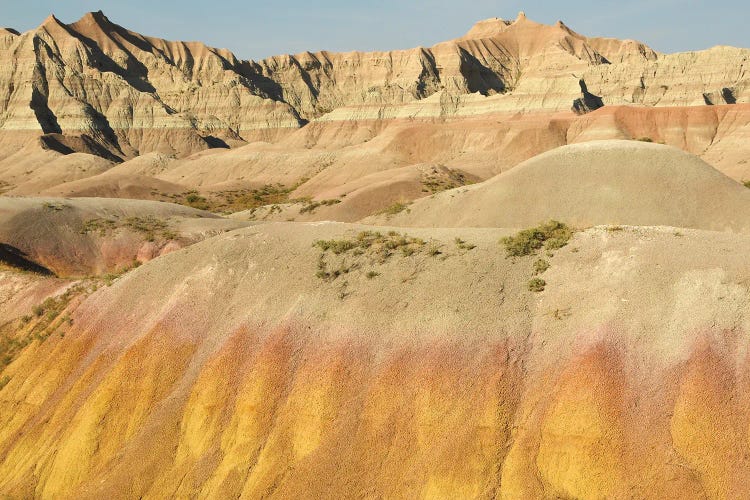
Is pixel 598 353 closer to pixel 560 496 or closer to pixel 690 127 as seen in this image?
pixel 560 496

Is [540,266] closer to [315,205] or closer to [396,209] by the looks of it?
[396,209]

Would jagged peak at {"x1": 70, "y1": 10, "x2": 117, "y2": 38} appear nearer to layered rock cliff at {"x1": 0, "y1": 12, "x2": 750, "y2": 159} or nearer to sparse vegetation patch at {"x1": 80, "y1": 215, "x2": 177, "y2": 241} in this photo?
layered rock cliff at {"x1": 0, "y1": 12, "x2": 750, "y2": 159}

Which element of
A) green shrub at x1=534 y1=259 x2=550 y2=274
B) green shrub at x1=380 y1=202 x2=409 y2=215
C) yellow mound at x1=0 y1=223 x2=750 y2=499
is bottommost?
green shrub at x1=380 y1=202 x2=409 y2=215

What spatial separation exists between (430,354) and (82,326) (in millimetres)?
13879

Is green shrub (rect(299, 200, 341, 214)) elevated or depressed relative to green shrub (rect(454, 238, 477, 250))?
depressed

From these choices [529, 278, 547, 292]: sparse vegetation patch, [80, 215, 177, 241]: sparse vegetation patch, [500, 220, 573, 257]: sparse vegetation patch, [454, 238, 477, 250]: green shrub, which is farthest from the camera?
[80, 215, 177, 241]: sparse vegetation patch

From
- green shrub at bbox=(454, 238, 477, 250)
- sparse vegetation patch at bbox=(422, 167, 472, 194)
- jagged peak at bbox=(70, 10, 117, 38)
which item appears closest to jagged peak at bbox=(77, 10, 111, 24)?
jagged peak at bbox=(70, 10, 117, 38)

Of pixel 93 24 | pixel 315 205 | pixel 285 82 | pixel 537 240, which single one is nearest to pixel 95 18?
pixel 93 24

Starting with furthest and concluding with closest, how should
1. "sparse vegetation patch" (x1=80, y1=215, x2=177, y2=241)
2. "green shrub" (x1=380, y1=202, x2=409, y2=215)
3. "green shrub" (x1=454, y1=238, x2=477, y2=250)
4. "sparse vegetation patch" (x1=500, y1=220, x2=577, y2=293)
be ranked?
"green shrub" (x1=380, y1=202, x2=409, y2=215) → "sparse vegetation patch" (x1=80, y1=215, x2=177, y2=241) → "green shrub" (x1=454, y1=238, x2=477, y2=250) → "sparse vegetation patch" (x1=500, y1=220, x2=577, y2=293)

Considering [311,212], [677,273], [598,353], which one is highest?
[677,273]

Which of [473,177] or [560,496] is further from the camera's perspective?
[473,177]

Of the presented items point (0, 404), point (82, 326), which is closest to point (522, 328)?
point (82, 326)

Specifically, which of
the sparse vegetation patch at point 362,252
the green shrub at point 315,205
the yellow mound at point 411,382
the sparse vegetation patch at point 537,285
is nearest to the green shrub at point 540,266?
the yellow mound at point 411,382

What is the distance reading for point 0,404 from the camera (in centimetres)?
2155
